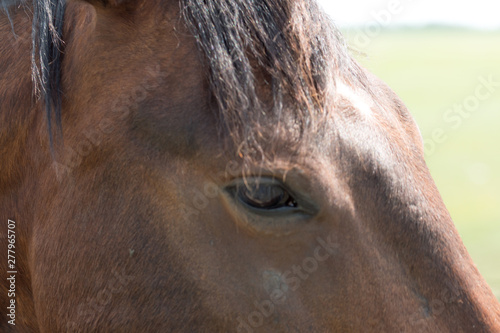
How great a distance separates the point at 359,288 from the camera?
1535 millimetres

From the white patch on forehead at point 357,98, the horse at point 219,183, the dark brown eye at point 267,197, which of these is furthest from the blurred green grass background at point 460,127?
the dark brown eye at point 267,197

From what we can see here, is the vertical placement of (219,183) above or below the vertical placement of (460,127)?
above

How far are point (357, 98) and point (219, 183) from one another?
1.73 feet

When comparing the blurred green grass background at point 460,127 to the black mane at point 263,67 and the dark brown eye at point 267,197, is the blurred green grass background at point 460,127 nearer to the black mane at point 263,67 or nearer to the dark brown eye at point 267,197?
the black mane at point 263,67

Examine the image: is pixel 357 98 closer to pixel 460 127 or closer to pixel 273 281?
pixel 273 281

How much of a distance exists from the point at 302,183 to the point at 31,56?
1036mm

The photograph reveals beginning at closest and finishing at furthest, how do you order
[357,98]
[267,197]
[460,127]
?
[267,197], [357,98], [460,127]

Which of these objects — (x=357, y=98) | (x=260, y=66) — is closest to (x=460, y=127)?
(x=357, y=98)

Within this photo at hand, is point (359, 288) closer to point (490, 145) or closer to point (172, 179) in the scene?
point (172, 179)

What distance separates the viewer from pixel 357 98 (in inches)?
68.3

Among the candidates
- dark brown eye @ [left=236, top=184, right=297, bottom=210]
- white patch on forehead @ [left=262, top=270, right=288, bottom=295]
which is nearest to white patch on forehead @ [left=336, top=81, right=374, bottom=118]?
dark brown eye @ [left=236, top=184, right=297, bottom=210]

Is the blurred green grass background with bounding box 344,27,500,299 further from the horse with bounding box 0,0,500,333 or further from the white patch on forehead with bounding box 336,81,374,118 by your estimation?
the horse with bounding box 0,0,500,333

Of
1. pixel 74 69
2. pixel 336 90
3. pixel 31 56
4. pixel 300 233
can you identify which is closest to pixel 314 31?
pixel 336 90

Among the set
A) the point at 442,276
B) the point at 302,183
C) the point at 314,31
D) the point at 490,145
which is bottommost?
the point at 490,145
